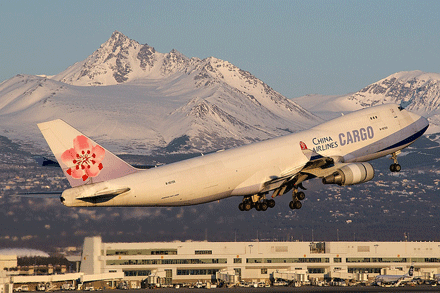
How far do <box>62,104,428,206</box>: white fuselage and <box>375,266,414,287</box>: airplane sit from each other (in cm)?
6201

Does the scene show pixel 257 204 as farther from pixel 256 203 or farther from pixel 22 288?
pixel 22 288

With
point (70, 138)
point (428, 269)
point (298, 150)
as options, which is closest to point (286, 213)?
point (428, 269)

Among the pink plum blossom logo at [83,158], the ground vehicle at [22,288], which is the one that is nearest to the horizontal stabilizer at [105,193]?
the pink plum blossom logo at [83,158]

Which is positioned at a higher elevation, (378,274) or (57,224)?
(57,224)

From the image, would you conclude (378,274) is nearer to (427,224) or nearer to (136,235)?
(136,235)

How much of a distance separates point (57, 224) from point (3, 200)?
15713 millimetres

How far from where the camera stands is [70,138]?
177ft

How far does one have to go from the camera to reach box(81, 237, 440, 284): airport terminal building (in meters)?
134

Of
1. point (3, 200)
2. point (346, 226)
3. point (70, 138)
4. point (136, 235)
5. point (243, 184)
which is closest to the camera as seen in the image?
point (70, 138)

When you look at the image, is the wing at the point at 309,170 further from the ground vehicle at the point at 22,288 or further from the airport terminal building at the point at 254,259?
the airport terminal building at the point at 254,259

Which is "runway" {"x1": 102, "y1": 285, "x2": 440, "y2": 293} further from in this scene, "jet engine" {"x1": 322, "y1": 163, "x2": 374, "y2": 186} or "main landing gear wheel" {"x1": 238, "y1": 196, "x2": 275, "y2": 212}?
"jet engine" {"x1": 322, "y1": 163, "x2": 374, "y2": 186}

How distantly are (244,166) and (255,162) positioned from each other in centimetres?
108

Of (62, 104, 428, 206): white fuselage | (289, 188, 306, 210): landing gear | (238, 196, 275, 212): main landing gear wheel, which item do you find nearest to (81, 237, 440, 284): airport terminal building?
(238, 196, 275, 212): main landing gear wheel

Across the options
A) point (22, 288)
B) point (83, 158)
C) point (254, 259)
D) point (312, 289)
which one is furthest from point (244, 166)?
point (254, 259)
